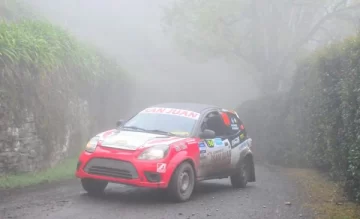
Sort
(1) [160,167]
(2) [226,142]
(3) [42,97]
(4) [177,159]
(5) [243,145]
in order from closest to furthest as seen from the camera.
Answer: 1. (1) [160,167]
2. (4) [177,159]
3. (2) [226,142]
4. (5) [243,145]
5. (3) [42,97]

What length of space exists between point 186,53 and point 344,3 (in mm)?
8726

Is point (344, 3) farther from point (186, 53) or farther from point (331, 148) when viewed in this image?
point (331, 148)

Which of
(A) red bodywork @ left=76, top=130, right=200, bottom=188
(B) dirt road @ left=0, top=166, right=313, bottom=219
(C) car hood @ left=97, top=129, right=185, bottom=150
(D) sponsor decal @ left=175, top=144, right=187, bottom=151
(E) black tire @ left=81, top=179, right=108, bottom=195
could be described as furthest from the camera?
(E) black tire @ left=81, top=179, right=108, bottom=195

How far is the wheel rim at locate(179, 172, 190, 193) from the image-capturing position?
9.29m

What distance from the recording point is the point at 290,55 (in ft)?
91.0

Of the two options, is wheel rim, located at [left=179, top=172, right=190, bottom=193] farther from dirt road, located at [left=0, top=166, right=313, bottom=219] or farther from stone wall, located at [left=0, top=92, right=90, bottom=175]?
stone wall, located at [left=0, top=92, right=90, bottom=175]

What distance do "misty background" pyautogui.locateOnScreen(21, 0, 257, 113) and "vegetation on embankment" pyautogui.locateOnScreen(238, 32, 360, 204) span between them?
1602cm

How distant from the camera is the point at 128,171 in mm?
8859

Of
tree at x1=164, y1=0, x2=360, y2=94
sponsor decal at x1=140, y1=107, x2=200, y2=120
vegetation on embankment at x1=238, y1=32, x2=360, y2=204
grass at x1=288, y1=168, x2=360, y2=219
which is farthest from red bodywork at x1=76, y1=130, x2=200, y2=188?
tree at x1=164, y1=0, x2=360, y2=94

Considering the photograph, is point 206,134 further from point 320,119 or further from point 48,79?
point 48,79

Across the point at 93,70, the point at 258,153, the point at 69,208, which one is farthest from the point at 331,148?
the point at 258,153

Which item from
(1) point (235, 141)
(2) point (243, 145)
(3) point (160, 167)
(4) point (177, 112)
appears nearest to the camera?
(3) point (160, 167)

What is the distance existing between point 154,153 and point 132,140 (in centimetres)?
52

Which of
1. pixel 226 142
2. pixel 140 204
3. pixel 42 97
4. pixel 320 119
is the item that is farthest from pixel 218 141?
pixel 42 97
